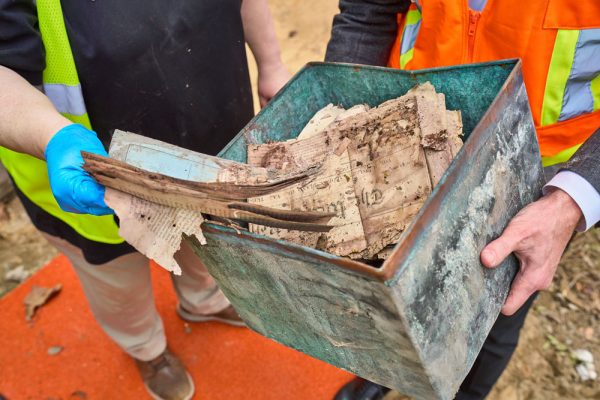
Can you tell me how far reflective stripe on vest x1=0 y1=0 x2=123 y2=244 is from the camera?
148cm

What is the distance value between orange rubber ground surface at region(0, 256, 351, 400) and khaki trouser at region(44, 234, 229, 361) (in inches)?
6.8

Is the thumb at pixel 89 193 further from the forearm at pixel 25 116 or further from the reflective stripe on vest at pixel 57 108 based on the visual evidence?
the reflective stripe on vest at pixel 57 108

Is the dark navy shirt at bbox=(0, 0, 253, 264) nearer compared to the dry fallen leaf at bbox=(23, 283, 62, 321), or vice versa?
the dark navy shirt at bbox=(0, 0, 253, 264)

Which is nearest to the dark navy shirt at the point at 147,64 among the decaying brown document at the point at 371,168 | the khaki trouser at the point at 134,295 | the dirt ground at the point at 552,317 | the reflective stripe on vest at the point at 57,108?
the reflective stripe on vest at the point at 57,108

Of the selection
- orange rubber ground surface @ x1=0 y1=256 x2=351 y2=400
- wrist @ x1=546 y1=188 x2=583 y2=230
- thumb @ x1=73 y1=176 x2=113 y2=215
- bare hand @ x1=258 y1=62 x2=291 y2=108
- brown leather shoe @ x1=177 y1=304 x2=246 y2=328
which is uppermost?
thumb @ x1=73 y1=176 x2=113 y2=215

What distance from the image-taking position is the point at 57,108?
1.59 m

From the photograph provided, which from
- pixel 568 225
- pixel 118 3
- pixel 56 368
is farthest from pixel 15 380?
pixel 568 225

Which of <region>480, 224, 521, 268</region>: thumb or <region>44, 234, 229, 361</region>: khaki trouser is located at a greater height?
<region>480, 224, 521, 268</region>: thumb

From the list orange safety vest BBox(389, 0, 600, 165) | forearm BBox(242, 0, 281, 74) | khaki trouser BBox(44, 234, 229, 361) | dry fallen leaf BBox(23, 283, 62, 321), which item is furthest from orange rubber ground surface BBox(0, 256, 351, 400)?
orange safety vest BBox(389, 0, 600, 165)

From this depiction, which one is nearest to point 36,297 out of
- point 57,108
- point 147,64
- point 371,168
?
point 57,108

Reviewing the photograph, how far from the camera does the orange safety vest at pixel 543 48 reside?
1275 mm

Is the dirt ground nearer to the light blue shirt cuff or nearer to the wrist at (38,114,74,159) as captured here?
the light blue shirt cuff

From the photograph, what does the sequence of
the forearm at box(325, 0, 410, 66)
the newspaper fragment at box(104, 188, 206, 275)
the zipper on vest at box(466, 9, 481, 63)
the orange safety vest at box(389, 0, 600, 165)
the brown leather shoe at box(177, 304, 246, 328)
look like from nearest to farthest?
the newspaper fragment at box(104, 188, 206, 275)
the orange safety vest at box(389, 0, 600, 165)
the zipper on vest at box(466, 9, 481, 63)
the forearm at box(325, 0, 410, 66)
the brown leather shoe at box(177, 304, 246, 328)

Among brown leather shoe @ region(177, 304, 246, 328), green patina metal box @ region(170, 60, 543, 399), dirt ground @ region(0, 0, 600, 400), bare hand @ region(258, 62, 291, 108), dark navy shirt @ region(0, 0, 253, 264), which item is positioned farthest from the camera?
brown leather shoe @ region(177, 304, 246, 328)
